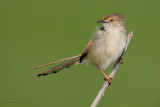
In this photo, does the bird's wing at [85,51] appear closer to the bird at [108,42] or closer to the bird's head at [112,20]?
the bird at [108,42]

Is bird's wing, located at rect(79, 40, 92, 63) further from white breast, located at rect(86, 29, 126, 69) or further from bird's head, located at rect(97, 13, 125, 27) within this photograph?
bird's head, located at rect(97, 13, 125, 27)

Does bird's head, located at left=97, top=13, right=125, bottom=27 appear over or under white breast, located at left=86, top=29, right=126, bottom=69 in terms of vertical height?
over

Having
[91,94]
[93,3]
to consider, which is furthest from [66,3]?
[91,94]

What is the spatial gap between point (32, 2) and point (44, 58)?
17.2 feet

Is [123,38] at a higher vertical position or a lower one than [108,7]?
higher

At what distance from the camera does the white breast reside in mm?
7430

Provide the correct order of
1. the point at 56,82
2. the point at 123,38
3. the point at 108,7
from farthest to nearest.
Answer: the point at 108,7 < the point at 56,82 < the point at 123,38

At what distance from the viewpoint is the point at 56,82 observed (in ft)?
38.1

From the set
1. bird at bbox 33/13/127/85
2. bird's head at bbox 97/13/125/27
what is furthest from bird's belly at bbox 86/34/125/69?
bird's head at bbox 97/13/125/27

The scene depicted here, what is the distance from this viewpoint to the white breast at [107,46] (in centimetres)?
743

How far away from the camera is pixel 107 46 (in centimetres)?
755

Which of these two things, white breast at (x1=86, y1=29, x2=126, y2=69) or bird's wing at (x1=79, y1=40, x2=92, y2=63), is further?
bird's wing at (x1=79, y1=40, x2=92, y2=63)

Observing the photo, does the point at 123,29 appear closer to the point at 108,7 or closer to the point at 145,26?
the point at 145,26

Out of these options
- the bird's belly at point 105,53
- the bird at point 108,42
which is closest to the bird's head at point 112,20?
the bird at point 108,42
